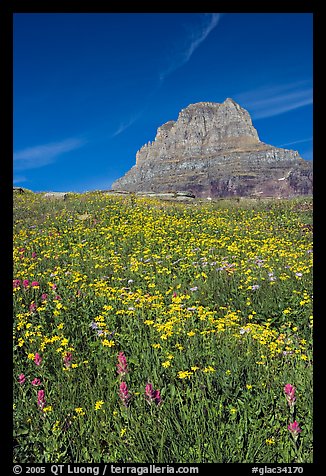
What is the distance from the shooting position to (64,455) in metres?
2.90

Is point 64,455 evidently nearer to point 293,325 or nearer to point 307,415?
point 307,415

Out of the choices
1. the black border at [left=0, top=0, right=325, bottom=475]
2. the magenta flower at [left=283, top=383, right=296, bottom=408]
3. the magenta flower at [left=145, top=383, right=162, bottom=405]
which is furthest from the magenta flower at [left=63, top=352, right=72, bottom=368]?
the magenta flower at [left=283, top=383, right=296, bottom=408]

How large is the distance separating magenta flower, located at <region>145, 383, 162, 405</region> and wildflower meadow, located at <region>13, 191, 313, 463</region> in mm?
13

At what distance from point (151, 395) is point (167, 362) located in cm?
54

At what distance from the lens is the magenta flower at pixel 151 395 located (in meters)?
3.13

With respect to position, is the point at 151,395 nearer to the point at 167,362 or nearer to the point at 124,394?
the point at 124,394

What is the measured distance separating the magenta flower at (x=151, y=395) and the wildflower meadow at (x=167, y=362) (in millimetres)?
13

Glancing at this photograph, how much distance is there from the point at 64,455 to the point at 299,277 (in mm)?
5677

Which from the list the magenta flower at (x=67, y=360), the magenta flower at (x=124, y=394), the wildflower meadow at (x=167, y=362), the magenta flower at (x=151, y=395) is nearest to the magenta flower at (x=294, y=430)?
the wildflower meadow at (x=167, y=362)

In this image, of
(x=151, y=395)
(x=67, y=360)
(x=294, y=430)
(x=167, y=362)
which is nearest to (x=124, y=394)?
(x=151, y=395)

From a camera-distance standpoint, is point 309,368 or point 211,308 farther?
point 211,308
